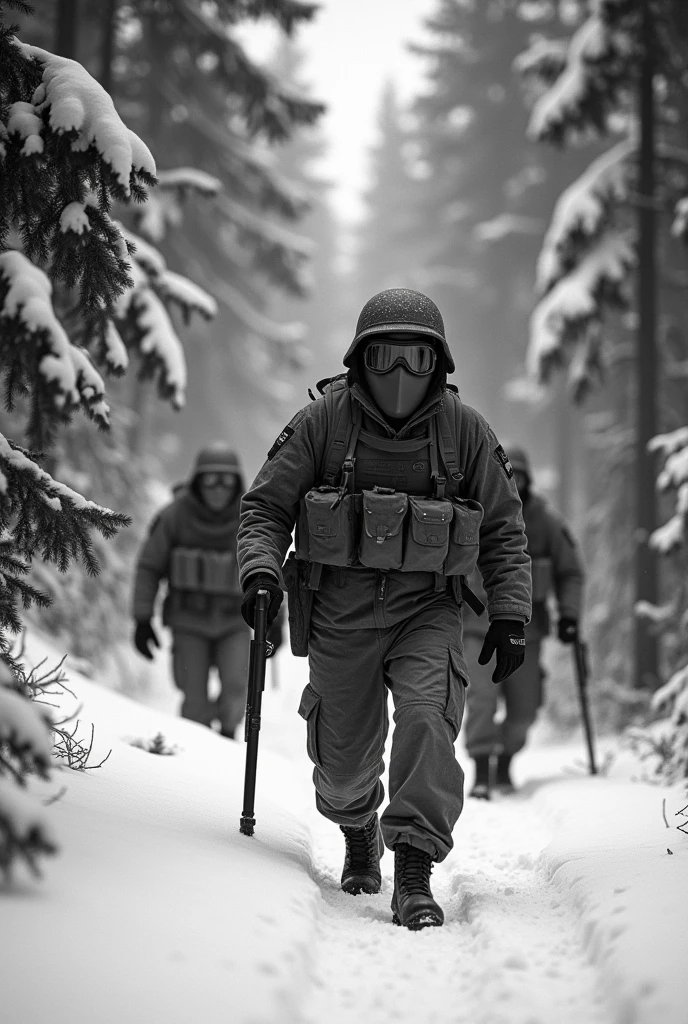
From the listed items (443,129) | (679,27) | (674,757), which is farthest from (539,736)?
(443,129)

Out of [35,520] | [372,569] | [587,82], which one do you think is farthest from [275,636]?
[587,82]

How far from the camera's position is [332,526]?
13.5ft

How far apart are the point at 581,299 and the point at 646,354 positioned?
1.00 meters

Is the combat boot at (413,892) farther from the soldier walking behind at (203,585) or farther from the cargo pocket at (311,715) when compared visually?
the soldier walking behind at (203,585)

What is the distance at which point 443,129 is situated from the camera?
3081cm

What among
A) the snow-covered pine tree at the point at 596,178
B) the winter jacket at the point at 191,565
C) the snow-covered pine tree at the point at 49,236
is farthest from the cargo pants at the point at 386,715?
the snow-covered pine tree at the point at 596,178

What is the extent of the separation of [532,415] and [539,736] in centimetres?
1362

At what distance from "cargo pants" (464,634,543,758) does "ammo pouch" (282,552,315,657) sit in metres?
3.54

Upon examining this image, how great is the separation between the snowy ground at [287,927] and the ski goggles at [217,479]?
2.90 meters

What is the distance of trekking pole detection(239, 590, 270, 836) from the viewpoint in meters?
4.09

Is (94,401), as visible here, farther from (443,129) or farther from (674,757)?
(443,129)

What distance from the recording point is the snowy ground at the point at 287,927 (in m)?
2.50

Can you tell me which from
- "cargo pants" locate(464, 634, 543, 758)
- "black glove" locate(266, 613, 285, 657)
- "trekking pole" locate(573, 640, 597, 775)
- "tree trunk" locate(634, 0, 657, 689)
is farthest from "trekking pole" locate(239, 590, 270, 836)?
"tree trunk" locate(634, 0, 657, 689)

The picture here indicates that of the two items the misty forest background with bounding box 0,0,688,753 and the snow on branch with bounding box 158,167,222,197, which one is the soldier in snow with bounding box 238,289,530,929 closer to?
the misty forest background with bounding box 0,0,688,753
